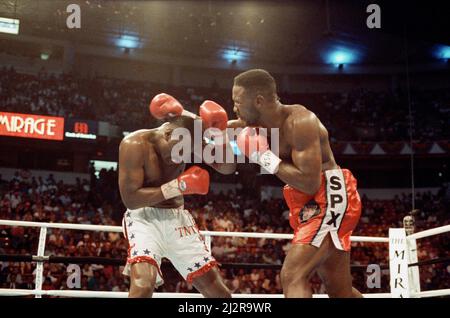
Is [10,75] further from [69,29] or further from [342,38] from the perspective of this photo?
[342,38]

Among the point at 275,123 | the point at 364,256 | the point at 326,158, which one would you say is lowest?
the point at 364,256

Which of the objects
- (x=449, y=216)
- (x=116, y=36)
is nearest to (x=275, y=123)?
(x=449, y=216)

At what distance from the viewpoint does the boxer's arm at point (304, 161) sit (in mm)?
2049

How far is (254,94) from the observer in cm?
223

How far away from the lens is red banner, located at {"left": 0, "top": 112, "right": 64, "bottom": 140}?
11062 mm

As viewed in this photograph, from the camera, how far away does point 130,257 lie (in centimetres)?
232

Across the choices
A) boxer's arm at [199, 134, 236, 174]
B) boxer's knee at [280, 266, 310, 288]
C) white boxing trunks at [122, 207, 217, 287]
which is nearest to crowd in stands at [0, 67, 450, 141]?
white boxing trunks at [122, 207, 217, 287]

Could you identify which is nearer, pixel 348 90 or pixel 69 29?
pixel 69 29

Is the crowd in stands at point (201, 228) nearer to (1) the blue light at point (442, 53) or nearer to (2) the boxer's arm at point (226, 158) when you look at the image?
(2) the boxer's arm at point (226, 158)

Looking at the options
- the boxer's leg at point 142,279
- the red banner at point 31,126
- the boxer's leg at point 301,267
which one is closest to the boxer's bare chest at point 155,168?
the boxer's leg at point 142,279

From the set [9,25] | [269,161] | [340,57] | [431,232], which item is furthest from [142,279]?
[340,57]

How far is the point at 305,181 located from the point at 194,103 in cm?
1282

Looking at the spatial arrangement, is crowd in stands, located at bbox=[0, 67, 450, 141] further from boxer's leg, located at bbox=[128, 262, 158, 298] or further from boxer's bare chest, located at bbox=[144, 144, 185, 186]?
boxer's leg, located at bbox=[128, 262, 158, 298]
